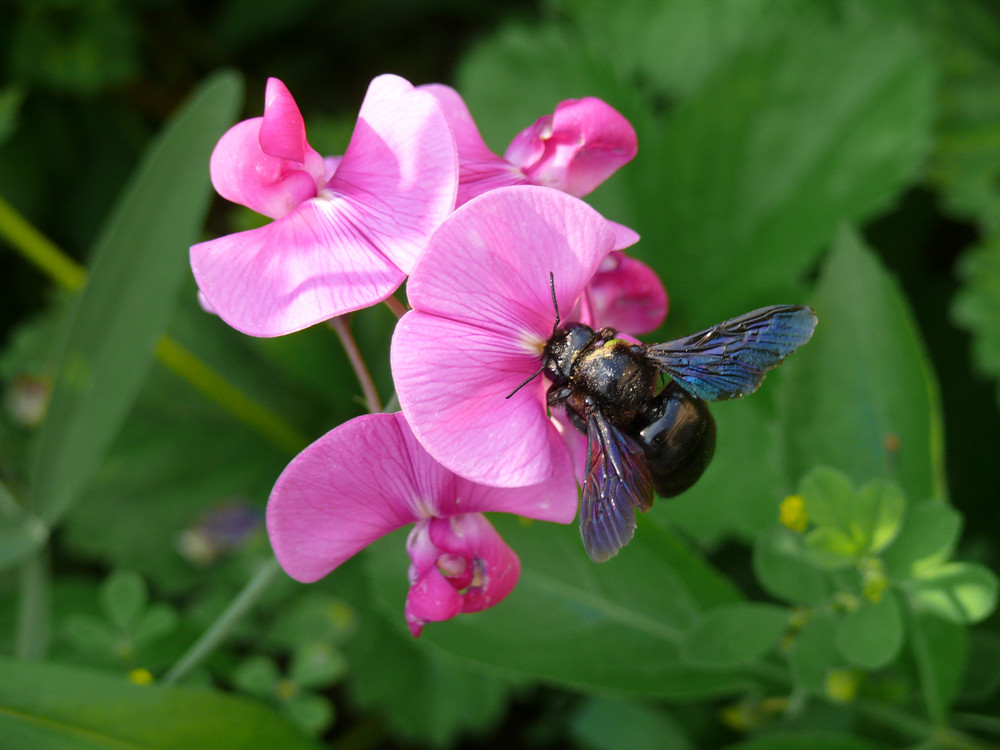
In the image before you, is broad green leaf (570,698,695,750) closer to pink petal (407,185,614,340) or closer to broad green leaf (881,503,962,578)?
broad green leaf (881,503,962,578)

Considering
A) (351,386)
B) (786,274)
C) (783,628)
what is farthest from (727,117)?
(783,628)

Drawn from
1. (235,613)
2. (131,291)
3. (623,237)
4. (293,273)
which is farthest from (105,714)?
(623,237)

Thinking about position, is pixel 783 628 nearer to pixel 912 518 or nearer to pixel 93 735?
pixel 912 518

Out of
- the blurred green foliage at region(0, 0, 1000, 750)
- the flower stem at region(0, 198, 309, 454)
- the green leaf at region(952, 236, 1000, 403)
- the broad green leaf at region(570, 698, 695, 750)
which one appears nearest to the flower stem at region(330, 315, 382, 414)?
the blurred green foliage at region(0, 0, 1000, 750)

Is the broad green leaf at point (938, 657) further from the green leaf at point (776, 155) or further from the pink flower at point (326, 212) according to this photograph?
the pink flower at point (326, 212)

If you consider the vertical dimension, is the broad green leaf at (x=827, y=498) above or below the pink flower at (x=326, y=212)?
below

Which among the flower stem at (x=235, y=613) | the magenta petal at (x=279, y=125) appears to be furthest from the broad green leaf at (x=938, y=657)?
the magenta petal at (x=279, y=125)
